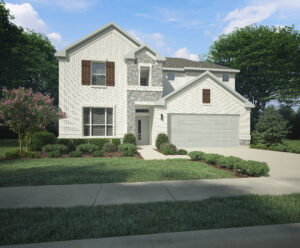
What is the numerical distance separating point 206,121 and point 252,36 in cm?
1888

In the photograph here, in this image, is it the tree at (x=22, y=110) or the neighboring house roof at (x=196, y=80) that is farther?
the neighboring house roof at (x=196, y=80)

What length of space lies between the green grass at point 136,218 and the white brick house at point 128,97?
10.3 meters

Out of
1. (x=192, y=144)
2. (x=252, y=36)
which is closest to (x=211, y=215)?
(x=192, y=144)

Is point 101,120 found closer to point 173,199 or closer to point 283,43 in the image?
point 173,199

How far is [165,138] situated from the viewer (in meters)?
13.1

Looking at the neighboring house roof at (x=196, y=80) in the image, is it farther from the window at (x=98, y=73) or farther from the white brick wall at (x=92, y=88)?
the window at (x=98, y=73)

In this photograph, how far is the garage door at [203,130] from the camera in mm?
14422

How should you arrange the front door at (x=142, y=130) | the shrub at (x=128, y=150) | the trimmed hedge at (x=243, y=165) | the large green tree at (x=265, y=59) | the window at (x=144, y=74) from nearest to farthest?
the trimmed hedge at (x=243, y=165)
the shrub at (x=128, y=150)
the window at (x=144, y=74)
the front door at (x=142, y=130)
the large green tree at (x=265, y=59)

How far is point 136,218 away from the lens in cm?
314

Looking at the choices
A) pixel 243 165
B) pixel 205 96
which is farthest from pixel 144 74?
pixel 243 165

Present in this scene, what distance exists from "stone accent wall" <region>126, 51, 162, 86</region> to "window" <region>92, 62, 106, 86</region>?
6.70 feet

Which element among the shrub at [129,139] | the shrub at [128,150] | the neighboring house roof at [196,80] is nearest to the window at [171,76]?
the neighboring house roof at [196,80]

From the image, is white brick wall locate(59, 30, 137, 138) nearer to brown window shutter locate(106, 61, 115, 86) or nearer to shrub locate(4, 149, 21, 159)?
brown window shutter locate(106, 61, 115, 86)

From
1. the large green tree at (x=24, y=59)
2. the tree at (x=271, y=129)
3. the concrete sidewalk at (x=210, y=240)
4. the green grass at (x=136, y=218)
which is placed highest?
the large green tree at (x=24, y=59)
